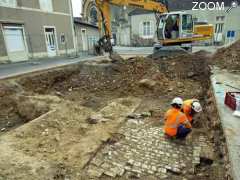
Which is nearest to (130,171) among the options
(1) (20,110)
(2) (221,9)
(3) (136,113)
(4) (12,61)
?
(3) (136,113)

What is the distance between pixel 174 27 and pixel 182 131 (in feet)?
31.7

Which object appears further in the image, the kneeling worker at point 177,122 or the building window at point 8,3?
the building window at point 8,3

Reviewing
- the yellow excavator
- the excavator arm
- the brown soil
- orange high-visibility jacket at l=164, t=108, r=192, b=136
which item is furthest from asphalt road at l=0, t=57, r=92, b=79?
orange high-visibility jacket at l=164, t=108, r=192, b=136

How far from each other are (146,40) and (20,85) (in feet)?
84.8

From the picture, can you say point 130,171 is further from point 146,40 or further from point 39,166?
point 146,40

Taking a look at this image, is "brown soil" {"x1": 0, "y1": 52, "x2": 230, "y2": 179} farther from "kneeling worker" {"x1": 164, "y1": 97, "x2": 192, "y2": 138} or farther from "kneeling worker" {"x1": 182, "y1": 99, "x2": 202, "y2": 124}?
"kneeling worker" {"x1": 164, "y1": 97, "x2": 192, "y2": 138}

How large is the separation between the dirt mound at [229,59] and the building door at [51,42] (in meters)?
12.4

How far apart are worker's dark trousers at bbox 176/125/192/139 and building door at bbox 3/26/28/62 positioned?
41.6 ft

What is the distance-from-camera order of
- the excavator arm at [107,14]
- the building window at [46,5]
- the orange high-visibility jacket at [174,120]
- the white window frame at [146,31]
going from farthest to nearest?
the white window frame at [146,31] → the building window at [46,5] → the excavator arm at [107,14] → the orange high-visibility jacket at [174,120]

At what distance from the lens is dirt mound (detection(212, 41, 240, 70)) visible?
894 cm

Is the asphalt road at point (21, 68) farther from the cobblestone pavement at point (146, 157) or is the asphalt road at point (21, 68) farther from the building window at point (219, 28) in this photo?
the building window at point (219, 28)

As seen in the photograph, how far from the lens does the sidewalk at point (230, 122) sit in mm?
2807

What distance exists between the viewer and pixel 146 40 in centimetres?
3138

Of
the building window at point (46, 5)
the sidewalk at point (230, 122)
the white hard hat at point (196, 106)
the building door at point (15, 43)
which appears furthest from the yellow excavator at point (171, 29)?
the white hard hat at point (196, 106)
